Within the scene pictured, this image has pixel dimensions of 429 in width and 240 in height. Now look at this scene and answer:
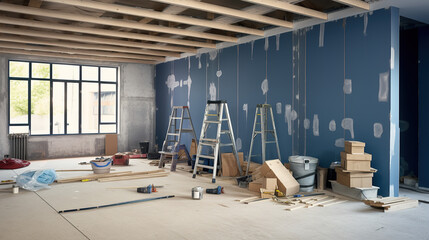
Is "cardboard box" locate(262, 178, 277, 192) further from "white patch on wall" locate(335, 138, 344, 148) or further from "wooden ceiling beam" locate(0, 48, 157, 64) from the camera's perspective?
"wooden ceiling beam" locate(0, 48, 157, 64)

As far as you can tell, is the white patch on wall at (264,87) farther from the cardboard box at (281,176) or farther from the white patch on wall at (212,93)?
the cardboard box at (281,176)

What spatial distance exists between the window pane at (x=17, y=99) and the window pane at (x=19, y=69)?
21 centimetres

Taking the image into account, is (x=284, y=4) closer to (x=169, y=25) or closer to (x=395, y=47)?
(x=395, y=47)

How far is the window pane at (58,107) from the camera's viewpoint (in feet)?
34.0

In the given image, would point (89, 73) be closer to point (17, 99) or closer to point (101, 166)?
point (17, 99)

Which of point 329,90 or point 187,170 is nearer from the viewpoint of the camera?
point 329,90

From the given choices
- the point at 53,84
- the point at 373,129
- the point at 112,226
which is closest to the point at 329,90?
the point at 373,129

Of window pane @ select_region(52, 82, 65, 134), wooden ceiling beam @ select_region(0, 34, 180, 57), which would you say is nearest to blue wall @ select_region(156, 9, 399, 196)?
wooden ceiling beam @ select_region(0, 34, 180, 57)

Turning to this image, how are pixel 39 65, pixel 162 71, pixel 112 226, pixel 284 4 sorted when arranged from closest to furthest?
pixel 112 226 < pixel 284 4 < pixel 39 65 < pixel 162 71

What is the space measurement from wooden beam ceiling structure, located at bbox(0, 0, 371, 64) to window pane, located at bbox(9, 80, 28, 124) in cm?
99

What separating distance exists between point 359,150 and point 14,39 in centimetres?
731

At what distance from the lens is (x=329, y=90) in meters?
6.20

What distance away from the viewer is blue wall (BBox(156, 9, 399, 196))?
5430mm

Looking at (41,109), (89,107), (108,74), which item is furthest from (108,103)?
(41,109)
